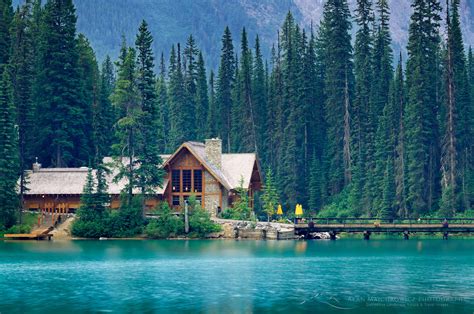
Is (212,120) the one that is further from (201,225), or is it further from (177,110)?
(201,225)

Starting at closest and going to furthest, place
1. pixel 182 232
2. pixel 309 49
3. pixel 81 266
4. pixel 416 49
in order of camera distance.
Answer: pixel 81 266 → pixel 182 232 → pixel 416 49 → pixel 309 49

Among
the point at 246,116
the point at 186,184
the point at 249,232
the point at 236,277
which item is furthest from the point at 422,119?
the point at 236,277

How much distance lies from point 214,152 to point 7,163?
1993cm

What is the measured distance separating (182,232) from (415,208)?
2405 cm

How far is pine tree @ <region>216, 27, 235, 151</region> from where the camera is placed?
4801 inches

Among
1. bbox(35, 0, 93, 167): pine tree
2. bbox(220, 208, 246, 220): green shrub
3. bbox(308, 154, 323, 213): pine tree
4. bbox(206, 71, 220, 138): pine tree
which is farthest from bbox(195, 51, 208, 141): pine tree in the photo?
bbox(220, 208, 246, 220): green shrub

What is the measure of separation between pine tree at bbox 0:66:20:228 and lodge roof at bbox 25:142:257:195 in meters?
4.51

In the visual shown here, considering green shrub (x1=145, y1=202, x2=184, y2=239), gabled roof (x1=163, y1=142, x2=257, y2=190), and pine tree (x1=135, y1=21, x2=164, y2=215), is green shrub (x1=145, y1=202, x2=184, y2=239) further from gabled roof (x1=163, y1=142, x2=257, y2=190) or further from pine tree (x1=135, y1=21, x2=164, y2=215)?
gabled roof (x1=163, y1=142, x2=257, y2=190)

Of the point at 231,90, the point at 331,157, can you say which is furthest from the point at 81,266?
the point at 231,90

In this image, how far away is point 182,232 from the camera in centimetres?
8131

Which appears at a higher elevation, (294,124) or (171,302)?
(294,124)

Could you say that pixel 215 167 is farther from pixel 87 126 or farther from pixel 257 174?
pixel 87 126

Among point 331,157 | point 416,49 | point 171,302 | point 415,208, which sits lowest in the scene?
point 171,302

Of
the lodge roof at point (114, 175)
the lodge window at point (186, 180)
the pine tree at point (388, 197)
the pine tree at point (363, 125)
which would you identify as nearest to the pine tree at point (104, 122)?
the lodge roof at point (114, 175)
